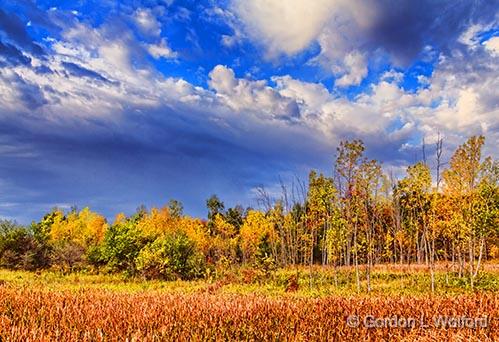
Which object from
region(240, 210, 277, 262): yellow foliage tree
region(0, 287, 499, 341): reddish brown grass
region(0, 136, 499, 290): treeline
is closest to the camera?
region(0, 287, 499, 341): reddish brown grass

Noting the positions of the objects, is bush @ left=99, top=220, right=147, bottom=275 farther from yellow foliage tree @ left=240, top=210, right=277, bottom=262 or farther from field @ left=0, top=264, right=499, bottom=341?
yellow foliage tree @ left=240, top=210, right=277, bottom=262

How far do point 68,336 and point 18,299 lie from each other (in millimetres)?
4024

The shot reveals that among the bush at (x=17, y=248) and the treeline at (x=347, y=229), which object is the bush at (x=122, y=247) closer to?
the treeline at (x=347, y=229)

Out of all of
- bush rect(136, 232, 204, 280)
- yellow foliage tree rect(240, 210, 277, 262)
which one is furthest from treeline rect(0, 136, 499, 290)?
yellow foliage tree rect(240, 210, 277, 262)

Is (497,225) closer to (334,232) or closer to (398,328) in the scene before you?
(334,232)

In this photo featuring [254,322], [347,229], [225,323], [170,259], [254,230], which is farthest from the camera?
[254,230]

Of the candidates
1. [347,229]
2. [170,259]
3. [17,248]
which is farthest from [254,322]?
[17,248]

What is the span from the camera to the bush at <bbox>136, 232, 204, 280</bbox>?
926 inches

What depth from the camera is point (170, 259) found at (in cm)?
2512

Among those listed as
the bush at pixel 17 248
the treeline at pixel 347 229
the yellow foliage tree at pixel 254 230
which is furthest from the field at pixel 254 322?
the yellow foliage tree at pixel 254 230

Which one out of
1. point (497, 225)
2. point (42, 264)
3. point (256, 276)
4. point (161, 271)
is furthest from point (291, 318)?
point (42, 264)

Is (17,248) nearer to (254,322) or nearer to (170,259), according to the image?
(170,259)

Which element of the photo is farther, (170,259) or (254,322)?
(170,259)

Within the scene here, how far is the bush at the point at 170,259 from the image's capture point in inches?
926
